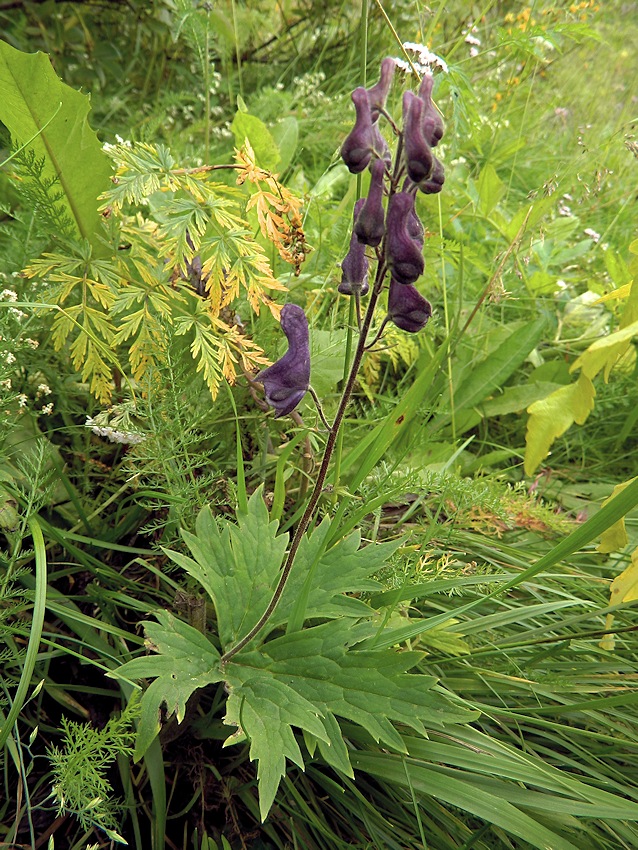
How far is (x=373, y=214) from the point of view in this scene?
105 cm

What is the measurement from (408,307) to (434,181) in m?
0.19

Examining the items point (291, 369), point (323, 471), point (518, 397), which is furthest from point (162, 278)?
point (518, 397)

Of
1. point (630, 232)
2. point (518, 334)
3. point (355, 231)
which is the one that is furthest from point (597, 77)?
point (355, 231)

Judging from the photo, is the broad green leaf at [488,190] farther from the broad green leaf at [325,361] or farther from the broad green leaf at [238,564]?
the broad green leaf at [238,564]

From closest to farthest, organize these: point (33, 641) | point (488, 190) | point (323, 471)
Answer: point (323, 471) → point (33, 641) → point (488, 190)

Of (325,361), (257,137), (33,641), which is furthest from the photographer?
(257,137)

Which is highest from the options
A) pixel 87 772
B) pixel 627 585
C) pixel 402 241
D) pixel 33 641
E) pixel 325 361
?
pixel 402 241

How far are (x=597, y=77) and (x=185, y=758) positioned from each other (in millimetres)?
5023

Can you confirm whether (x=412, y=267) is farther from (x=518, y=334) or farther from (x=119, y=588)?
(x=518, y=334)

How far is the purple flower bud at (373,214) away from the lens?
1040 mm

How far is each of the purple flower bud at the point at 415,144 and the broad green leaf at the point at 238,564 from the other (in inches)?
30.5

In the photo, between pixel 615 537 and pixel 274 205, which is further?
pixel 274 205

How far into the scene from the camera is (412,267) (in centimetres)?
105

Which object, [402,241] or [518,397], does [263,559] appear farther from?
[518,397]
